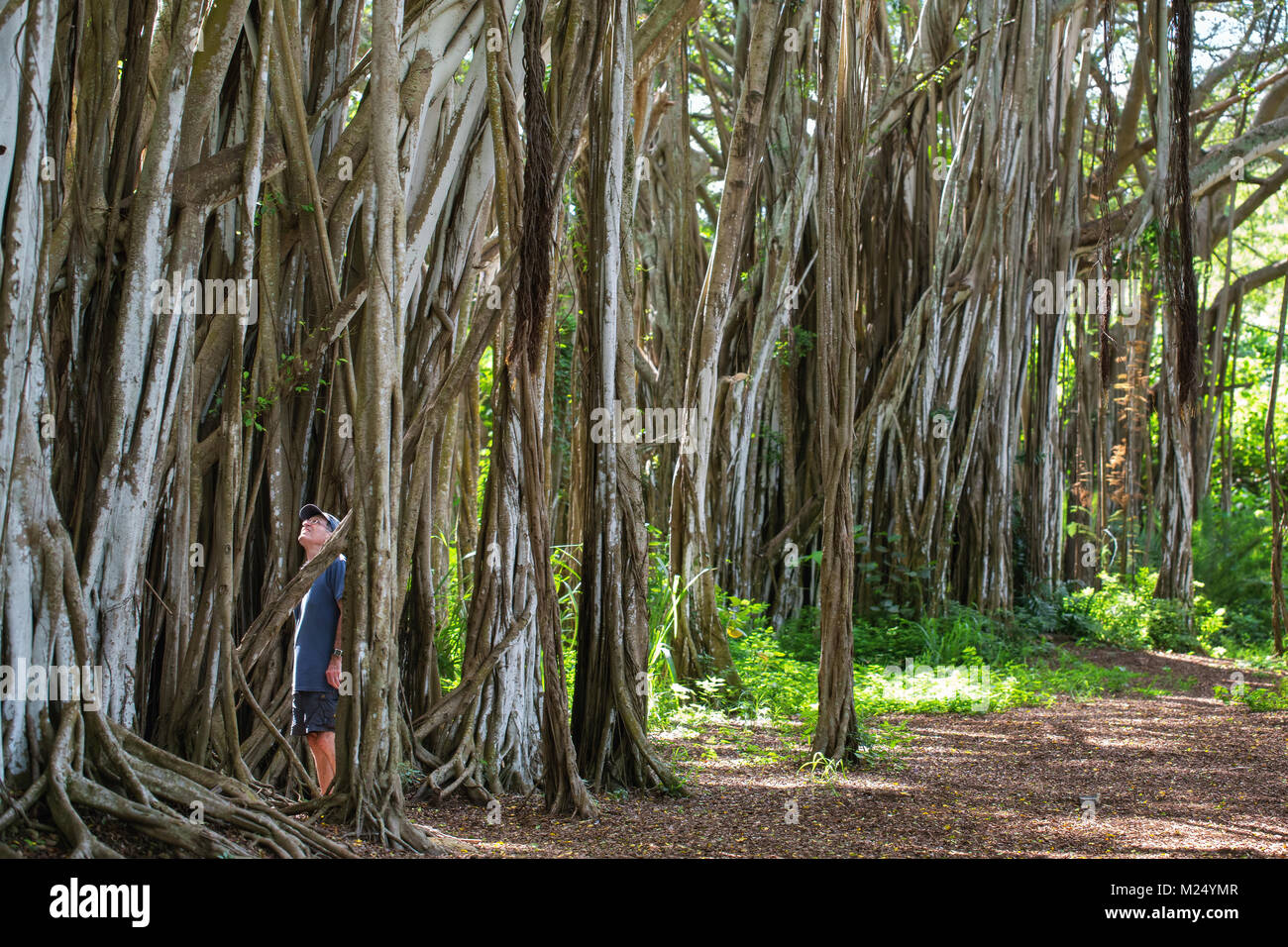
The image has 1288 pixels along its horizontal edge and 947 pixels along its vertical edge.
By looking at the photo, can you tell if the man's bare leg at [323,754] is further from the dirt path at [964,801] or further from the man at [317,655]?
the dirt path at [964,801]

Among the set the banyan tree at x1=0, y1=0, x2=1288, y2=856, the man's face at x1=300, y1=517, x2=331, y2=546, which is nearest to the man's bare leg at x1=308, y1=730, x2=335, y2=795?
the banyan tree at x1=0, y1=0, x2=1288, y2=856

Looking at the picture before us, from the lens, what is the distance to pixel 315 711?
3.60m

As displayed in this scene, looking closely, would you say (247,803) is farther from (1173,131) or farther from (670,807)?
(1173,131)

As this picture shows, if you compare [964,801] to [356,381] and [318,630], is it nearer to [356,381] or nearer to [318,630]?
[318,630]

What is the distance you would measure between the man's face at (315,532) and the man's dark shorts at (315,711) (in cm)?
49

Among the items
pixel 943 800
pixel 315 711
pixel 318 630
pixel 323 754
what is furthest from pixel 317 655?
pixel 943 800

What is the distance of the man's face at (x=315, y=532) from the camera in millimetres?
3576

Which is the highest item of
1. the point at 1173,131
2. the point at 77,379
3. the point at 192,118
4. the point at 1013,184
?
the point at 1013,184

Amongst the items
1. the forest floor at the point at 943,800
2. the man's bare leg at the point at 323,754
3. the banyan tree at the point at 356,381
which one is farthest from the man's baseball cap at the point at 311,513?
the forest floor at the point at 943,800

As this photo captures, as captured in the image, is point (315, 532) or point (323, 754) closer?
point (315, 532)

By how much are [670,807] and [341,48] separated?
288 centimetres

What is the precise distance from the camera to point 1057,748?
4.61 metres

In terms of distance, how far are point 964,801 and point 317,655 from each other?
2164mm
